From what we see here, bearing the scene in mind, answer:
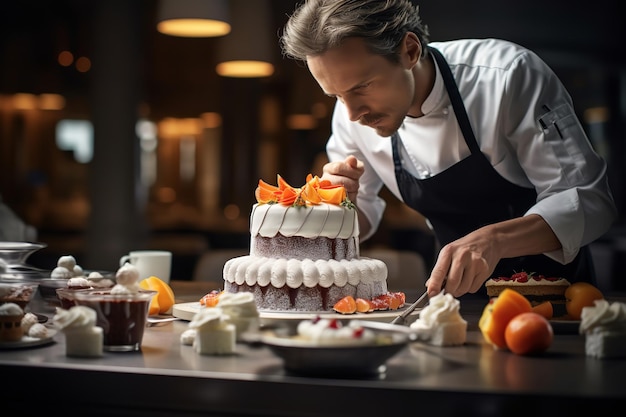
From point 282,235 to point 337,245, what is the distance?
Result: 0.13m

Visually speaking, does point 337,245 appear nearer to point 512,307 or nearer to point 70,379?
point 512,307

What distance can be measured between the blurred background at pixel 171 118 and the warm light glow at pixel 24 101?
0.04 ft

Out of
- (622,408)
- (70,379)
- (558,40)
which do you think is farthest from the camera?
(558,40)

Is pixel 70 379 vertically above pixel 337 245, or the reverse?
pixel 337 245

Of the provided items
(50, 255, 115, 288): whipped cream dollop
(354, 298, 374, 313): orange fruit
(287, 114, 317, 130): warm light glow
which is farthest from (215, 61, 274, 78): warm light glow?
(354, 298, 374, 313): orange fruit

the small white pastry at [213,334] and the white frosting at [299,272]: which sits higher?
the white frosting at [299,272]

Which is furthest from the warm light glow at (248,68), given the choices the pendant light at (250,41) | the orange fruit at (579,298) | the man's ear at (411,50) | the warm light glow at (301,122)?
the orange fruit at (579,298)

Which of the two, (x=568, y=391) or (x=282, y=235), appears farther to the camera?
(x=282, y=235)

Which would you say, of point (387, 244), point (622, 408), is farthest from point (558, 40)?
point (622, 408)

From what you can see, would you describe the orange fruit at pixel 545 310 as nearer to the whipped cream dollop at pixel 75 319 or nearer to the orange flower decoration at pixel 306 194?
the orange flower decoration at pixel 306 194

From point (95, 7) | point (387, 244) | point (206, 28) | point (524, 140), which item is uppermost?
point (95, 7)

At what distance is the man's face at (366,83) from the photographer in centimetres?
209

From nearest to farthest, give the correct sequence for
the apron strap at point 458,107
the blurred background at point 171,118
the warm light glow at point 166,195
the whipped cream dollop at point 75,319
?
the whipped cream dollop at point 75,319 → the apron strap at point 458,107 → the blurred background at point 171,118 → the warm light glow at point 166,195

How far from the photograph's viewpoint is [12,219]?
313 centimetres
